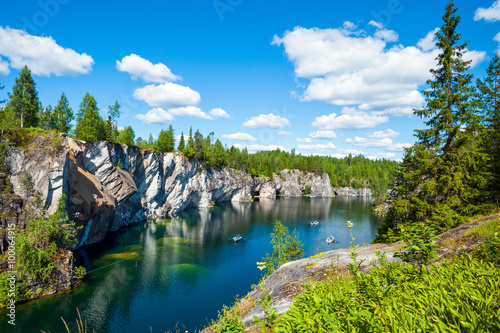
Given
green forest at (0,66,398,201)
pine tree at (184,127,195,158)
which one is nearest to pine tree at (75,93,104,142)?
green forest at (0,66,398,201)

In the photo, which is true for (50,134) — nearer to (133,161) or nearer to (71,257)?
(71,257)

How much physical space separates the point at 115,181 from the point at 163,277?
95.0ft

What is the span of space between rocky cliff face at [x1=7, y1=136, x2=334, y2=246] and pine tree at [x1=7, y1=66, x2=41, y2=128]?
13243 mm

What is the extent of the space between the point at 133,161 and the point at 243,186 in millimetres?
61438

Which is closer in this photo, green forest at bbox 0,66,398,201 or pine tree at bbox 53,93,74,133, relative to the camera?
green forest at bbox 0,66,398,201

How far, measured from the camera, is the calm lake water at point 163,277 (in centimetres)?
2236

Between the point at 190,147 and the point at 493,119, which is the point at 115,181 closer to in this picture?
the point at 190,147

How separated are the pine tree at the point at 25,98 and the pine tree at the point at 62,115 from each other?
22.1 ft

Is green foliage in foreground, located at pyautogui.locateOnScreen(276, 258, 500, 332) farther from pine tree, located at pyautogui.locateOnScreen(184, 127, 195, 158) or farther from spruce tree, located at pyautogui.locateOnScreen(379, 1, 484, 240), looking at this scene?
pine tree, located at pyautogui.locateOnScreen(184, 127, 195, 158)

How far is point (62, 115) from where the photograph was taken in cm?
5759

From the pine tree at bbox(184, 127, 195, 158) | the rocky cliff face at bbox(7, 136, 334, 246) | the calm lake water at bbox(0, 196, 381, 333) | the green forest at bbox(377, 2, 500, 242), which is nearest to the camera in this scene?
the green forest at bbox(377, 2, 500, 242)

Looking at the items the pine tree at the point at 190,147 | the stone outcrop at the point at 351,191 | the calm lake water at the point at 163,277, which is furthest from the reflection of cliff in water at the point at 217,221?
the stone outcrop at the point at 351,191

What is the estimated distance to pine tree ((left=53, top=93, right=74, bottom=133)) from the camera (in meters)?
56.5

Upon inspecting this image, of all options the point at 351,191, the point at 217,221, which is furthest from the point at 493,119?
the point at 351,191
